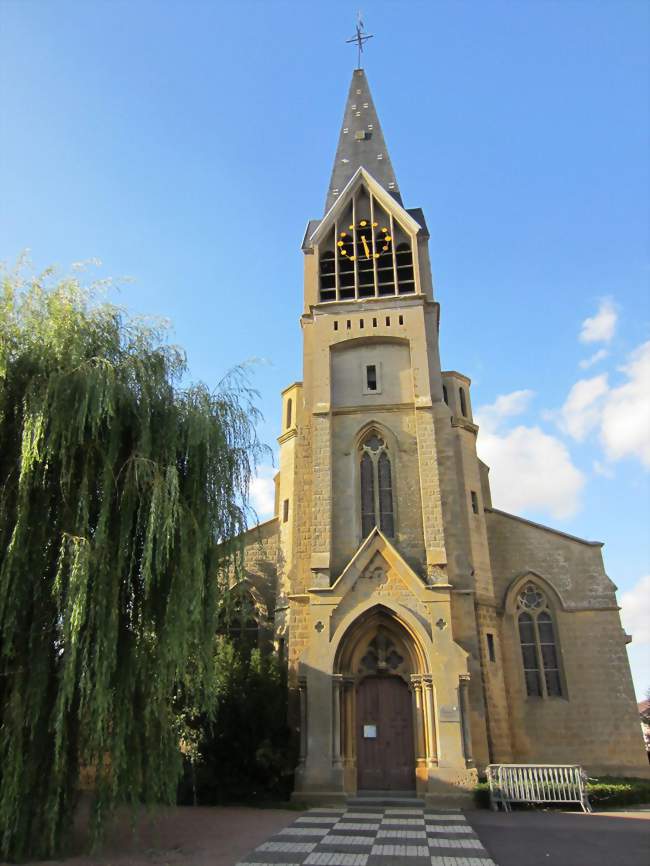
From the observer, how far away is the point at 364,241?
25.4 m

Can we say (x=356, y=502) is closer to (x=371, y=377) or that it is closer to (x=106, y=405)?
(x=371, y=377)

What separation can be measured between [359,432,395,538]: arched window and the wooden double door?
455 cm

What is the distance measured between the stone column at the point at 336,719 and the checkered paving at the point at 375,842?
1882 mm

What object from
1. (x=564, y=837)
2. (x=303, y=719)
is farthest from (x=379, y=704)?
(x=564, y=837)

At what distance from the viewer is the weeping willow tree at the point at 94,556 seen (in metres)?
9.39

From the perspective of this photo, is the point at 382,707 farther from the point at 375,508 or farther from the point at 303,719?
the point at 375,508

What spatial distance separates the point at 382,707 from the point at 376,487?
21.7 ft

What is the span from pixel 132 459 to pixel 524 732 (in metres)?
15.5

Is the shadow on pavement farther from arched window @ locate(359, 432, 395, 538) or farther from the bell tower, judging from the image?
arched window @ locate(359, 432, 395, 538)

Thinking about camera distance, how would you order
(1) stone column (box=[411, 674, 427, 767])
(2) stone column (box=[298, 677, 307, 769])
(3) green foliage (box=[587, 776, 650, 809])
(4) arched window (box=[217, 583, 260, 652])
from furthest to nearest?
1. (4) arched window (box=[217, 583, 260, 652])
2. (1) stone column (box=[411, 674, 427, 767])
3. (2) stone column (box=[298, 677, 307, 769])
4. (3) green foliage (box=[587, 776, 650, 809])

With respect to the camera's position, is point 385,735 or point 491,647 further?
point 491,647

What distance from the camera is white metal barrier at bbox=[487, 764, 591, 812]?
14.8m

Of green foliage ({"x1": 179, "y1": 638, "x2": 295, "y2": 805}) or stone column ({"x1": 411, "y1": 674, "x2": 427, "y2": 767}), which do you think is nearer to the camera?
green foliage ({"x1": 179, "y1": 638, "x2": 295, "y2": 805})

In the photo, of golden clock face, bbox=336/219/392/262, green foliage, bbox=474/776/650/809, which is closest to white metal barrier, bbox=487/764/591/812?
green foliage, bbox=474/776/650/809
